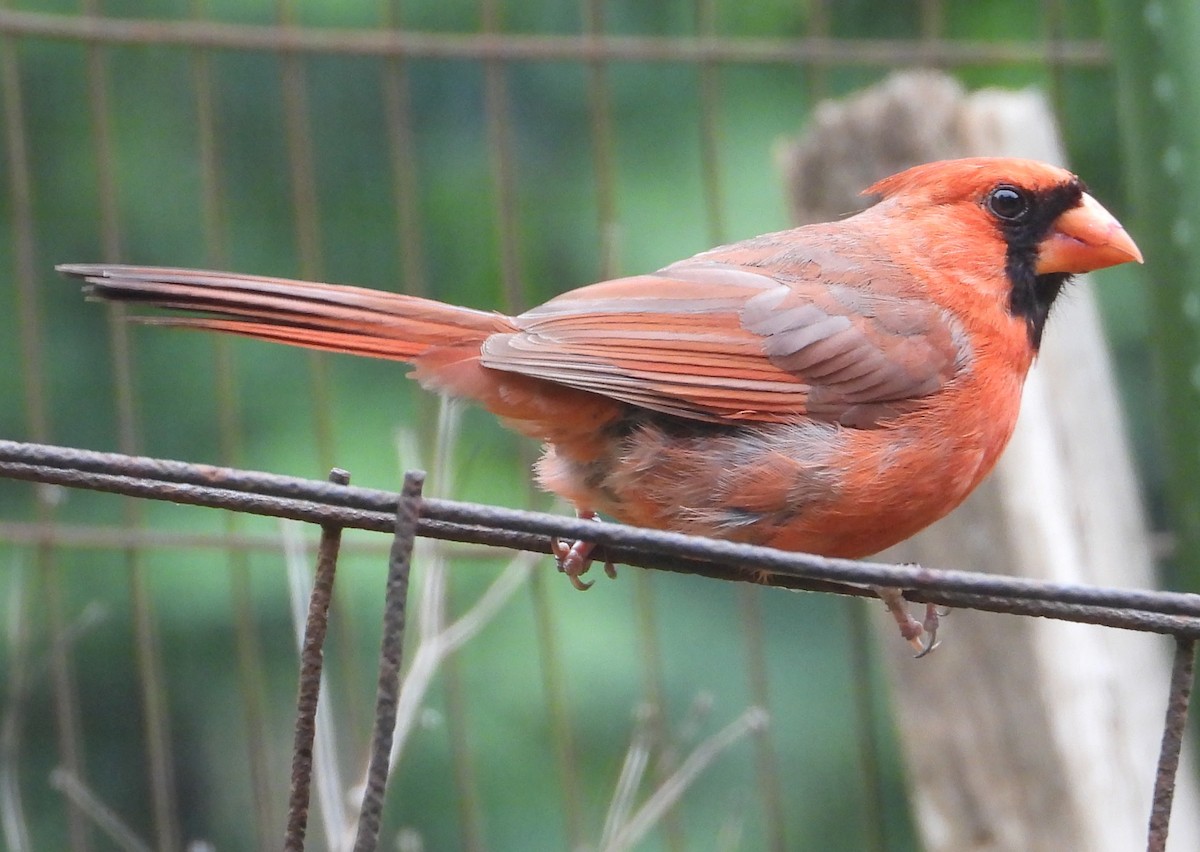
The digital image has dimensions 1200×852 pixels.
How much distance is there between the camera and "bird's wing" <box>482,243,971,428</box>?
2275 millimetres

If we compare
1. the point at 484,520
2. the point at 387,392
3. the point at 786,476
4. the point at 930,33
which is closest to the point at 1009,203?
the point at 786,476

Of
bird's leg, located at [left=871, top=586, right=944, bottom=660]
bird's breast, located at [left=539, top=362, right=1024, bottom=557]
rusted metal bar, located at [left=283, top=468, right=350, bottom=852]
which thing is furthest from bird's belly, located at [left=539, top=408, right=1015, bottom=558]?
rusted metal bar, located at [left=283, top=468, right=350, bottom=852]

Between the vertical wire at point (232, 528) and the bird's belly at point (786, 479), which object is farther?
the vertical wire at point (232, 528)

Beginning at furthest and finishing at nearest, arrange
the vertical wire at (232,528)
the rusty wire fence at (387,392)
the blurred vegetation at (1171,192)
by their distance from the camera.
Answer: the rusty wire fence at (387,392), the vertical wire at (232,528), the blurred vegetation at (1171,192)

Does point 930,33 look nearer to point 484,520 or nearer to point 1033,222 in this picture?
point 1033,222

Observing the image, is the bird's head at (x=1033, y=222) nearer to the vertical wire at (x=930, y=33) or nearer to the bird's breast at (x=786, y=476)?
the bird's breast at (x=786, y=476)

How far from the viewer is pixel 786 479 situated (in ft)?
7.37

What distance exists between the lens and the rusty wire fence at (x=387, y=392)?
12.7ft

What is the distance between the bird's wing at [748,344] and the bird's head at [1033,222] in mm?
204

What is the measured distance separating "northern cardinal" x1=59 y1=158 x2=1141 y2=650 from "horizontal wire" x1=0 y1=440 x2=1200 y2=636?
28.5 inches

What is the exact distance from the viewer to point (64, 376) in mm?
5078

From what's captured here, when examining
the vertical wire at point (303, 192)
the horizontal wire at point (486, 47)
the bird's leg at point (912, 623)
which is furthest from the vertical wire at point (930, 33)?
the bird's leg at point (912, 623)

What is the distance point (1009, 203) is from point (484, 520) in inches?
68.6

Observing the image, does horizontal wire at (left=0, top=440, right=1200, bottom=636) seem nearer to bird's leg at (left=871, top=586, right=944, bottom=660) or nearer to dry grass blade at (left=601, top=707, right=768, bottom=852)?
bird's leg at (left=871, top=586, right=944, bottom=660)
